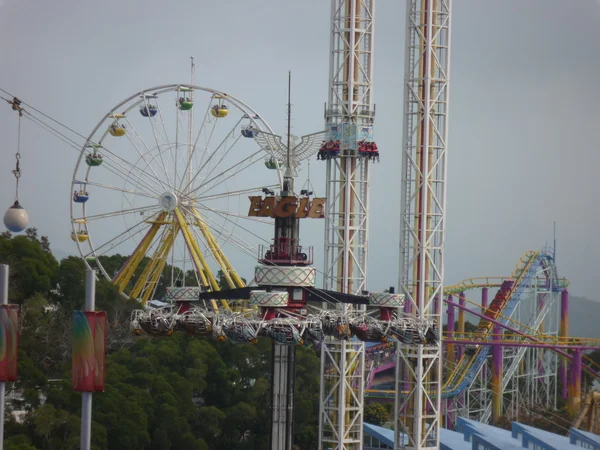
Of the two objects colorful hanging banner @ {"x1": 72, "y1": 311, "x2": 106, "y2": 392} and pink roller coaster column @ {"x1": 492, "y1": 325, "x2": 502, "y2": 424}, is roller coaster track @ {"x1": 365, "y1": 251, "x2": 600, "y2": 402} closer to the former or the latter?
pink roller coaster column @ {"x1": 492, "y1": 325, "x2": 502, "y2": 424}

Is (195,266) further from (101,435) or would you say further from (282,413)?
(282,413)

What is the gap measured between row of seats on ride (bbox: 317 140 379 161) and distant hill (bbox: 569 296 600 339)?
304ft

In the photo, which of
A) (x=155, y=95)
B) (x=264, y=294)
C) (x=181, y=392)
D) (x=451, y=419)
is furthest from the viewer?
(x=451, y=419)

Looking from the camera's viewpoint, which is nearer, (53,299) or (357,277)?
(357,277)

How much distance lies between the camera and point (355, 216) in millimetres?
42875

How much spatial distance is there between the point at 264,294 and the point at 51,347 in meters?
19.5

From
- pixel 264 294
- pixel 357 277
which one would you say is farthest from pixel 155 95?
pixel 264 294

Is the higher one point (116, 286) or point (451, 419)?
point (116, 286)

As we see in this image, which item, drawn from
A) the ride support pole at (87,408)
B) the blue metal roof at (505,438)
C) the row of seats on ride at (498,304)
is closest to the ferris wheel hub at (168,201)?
the blue metal roof at (505,438)

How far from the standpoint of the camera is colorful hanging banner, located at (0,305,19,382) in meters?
31.4

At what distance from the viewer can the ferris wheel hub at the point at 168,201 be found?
6000 centimetres

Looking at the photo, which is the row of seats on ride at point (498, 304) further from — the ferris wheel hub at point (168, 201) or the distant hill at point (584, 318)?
the distant hill at point (584, 318)

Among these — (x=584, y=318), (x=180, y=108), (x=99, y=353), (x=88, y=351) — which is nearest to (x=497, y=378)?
(x=180, y=108)

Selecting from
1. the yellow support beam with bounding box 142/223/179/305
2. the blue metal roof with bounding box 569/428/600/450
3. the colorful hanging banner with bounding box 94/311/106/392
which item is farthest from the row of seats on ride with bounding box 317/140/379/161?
the yellow support beam with bounding box 142/223/179/305
